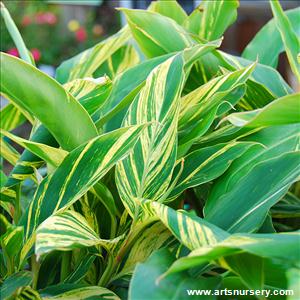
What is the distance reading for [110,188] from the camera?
71cm

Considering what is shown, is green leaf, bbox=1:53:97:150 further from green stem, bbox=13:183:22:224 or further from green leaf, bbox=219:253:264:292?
green leaf, bbox=219:253:264:292

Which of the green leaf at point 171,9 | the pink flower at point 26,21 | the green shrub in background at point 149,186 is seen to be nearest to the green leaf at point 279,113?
the green shrub in background at point 149,186

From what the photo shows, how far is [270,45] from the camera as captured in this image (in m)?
0.96

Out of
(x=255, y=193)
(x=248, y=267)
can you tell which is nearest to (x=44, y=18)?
(x=255, y=193)

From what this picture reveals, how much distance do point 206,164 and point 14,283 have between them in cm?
25

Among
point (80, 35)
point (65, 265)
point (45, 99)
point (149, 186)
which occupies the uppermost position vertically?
point (45, 99)

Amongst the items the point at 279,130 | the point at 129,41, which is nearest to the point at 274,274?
the point at 279,130

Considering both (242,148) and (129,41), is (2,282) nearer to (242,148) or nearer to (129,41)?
(242,148)

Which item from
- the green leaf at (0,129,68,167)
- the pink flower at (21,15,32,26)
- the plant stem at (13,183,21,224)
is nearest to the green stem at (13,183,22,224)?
the plant stem at (13,183,21,224)

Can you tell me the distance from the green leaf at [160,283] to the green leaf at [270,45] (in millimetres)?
504

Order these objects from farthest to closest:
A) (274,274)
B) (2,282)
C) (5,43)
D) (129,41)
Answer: (5,43), (129,41), (2,282), (274,274)

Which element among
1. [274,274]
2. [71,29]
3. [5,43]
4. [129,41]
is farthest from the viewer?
[71,29]

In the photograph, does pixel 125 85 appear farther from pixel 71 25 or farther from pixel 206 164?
pixel 71 25

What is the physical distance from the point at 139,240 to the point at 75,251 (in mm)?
81
